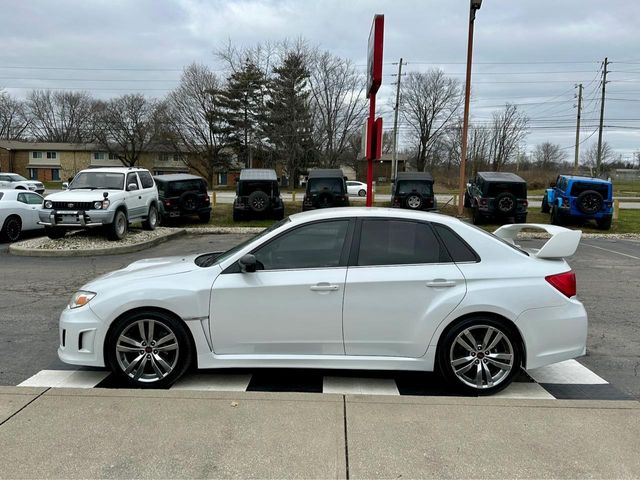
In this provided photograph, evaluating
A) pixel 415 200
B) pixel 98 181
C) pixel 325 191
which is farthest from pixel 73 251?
pixel 415 200

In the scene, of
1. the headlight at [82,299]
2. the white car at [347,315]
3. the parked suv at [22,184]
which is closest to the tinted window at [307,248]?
the white car at [347,315]

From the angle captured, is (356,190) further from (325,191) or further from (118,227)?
(118,227)

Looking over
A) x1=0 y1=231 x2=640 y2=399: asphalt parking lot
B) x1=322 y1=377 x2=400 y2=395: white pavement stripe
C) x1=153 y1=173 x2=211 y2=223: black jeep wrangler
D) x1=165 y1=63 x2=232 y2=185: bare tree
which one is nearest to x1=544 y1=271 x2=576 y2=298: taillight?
x1=0 y1=231 x2=640 y2=399: asphalt parking lot

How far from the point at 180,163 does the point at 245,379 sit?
7095cm

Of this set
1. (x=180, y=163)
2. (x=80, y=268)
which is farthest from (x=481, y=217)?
(x=180, y=163)

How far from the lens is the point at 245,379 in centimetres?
433

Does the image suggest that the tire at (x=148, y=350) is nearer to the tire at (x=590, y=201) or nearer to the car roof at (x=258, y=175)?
the car roof at (x=258, y=175)

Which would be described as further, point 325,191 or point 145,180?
point 325,191

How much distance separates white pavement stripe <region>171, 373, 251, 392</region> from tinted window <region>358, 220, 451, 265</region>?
1428 mm

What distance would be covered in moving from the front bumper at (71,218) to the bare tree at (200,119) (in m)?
46.1

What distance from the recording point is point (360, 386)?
420 centimetres

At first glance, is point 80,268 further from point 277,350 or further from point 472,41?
point 472,41

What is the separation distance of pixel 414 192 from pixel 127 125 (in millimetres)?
53837

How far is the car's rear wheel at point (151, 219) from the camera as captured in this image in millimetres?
15822
